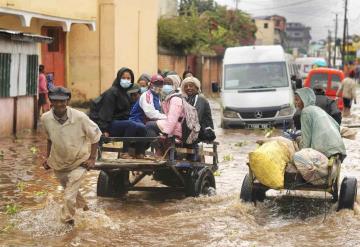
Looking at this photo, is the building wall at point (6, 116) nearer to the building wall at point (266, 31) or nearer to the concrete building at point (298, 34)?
the building wall at point (266, 31)

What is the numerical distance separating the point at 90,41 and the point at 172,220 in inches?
718

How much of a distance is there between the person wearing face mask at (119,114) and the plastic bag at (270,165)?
175 centimetres

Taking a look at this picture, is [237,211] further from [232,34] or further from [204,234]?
[232,34]

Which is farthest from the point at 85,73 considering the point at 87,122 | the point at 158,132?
the point at 87,122

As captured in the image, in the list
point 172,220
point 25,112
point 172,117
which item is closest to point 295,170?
point 172,220

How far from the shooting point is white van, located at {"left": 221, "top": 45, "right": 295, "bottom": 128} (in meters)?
19.0

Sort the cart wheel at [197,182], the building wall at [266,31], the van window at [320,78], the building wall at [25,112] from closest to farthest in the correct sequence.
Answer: the cart wheel at [197,182] < the building wall at [25,112] < the van window at [320,78] < the building wall at [266,31]

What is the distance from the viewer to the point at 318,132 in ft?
27.1

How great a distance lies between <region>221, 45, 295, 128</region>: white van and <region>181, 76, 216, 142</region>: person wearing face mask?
28.9 ft

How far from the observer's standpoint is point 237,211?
8.52 meters

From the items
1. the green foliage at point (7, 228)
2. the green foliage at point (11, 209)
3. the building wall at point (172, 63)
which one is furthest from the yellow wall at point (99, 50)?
the green foliage at point (7, 228)

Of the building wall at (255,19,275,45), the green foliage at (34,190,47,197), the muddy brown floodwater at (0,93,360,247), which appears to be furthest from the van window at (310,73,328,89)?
the building wall at (255,19,275,45)

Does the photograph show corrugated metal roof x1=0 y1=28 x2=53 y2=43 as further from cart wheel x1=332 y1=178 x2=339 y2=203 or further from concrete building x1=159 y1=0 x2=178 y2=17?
concrete building x1=159 y1=0 x2=178 y2=17

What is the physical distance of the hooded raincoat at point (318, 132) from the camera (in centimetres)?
816
